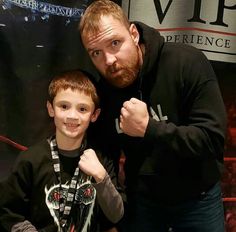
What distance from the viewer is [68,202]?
134 cm

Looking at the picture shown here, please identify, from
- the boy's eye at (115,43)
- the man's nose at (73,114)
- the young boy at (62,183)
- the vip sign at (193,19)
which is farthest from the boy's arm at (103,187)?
the vip sign at (193,19)

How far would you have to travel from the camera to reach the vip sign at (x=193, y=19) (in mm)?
1834

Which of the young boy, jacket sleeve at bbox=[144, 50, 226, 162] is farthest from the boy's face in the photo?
jacket sleeve at bbox=[144, 50, 226, 162]

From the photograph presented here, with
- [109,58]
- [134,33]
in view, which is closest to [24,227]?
[109,58]

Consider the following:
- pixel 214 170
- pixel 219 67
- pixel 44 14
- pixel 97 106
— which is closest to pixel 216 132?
pixel 214 170

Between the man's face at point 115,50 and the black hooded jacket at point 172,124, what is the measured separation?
0.15ft

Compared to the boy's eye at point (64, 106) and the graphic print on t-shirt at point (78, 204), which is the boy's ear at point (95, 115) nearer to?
the boy's eye at point (64, 106)

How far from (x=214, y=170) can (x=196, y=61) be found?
38cm

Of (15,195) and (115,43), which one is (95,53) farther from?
(15,195)

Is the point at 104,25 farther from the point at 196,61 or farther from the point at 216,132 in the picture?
the point at 216,132

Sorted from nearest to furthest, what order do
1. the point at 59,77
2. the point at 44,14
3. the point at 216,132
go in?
1. the point at 216,132
2. the point at 59,77
3. the point at 44,14

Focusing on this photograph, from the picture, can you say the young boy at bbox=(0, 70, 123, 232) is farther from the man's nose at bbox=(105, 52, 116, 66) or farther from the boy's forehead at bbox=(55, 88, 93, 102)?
the man's nose at bbox=(105, 52, 116, 66)

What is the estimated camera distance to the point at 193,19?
1.84 metres

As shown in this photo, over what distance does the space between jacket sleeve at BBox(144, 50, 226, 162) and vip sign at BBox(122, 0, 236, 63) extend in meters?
0.48
